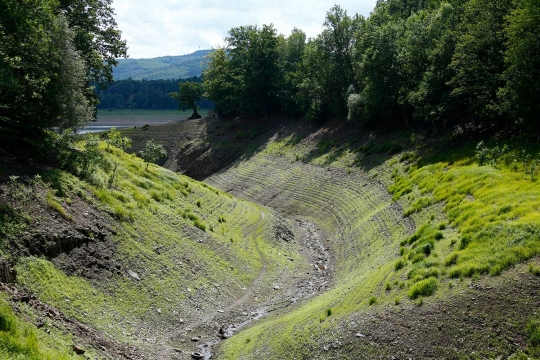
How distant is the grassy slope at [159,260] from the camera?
20062mm

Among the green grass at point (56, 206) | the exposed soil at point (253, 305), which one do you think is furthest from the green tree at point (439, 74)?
the green grass at point (56, 206)

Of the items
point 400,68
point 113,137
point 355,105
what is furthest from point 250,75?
point 113,137

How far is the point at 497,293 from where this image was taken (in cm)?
1786

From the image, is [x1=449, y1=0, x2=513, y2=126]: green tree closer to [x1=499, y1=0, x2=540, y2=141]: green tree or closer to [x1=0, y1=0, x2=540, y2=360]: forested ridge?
[x1=0, y1=0, x2=540, y2=360]: forested ridge

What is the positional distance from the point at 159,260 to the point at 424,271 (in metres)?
14.2

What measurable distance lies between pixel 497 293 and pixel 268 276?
Result: 50.3 ft

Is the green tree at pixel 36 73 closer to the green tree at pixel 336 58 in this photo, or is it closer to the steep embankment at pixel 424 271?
the steep embankment at pixel 424 271

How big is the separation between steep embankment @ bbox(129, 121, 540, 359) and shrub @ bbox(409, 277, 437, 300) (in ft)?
0.15

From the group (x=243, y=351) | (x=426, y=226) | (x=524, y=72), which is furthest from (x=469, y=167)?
(x=243, y=351)

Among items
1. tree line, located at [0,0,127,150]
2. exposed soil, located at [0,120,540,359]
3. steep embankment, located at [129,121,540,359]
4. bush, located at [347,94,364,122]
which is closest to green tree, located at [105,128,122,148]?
tree line, located at [0,0,127,150]

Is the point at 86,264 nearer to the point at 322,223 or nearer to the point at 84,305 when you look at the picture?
the point at 84,305

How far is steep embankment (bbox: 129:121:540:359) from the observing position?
1720cm

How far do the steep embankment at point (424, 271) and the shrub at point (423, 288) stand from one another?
0.15ft

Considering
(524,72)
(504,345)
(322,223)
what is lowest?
(322,223)
